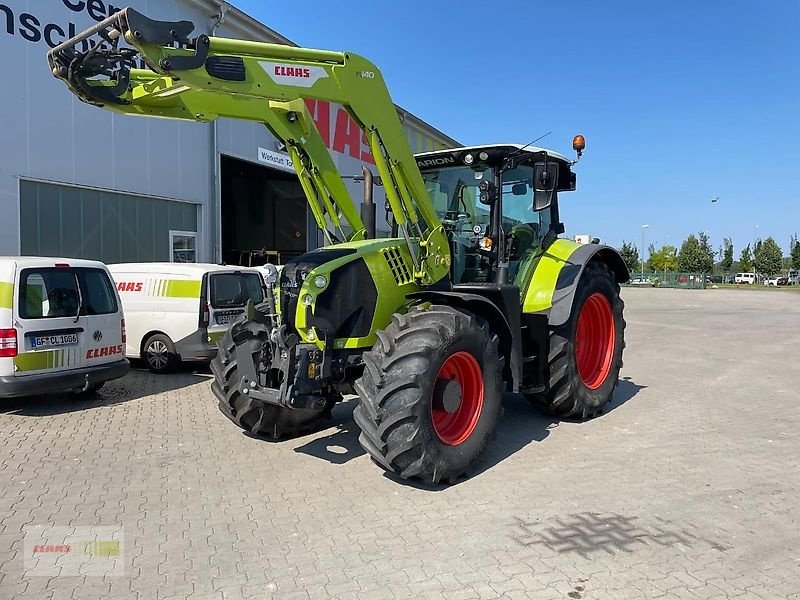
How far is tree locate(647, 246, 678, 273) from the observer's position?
7925cm

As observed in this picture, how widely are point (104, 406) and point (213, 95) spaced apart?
14.6ft

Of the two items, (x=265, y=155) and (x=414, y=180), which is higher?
(x=265, y=155)

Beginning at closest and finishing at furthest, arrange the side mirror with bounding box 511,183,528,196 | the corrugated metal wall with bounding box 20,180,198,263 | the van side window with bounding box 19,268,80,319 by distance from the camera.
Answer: the side mirror with bounding box 511,183,528,196 < the van side window with bounding box 19,268,80,319 < the corrugated metal wall with bounding box 20,180,198,263

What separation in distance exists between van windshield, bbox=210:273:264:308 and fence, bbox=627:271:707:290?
2135 inches

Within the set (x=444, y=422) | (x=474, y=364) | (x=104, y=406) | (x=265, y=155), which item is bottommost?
(x=104, y=406)

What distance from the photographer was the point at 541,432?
250 inches

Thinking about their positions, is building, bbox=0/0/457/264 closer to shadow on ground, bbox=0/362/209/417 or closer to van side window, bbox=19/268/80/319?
van side window, bbox=19/268/80/319

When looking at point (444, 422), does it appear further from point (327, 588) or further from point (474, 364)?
point (327, 588)

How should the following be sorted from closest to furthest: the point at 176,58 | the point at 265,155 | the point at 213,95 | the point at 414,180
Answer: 1. the point at 176,58
2. the point at 213,95
3. the point at 414,180
4. the point at 265,155

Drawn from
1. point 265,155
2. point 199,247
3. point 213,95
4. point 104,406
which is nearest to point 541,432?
point 213,95

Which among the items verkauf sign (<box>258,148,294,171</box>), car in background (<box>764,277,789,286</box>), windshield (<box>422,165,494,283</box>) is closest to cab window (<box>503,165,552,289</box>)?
windshield (<box>422,165,494,283</box>)

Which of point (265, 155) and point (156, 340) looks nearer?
point (156, 340)

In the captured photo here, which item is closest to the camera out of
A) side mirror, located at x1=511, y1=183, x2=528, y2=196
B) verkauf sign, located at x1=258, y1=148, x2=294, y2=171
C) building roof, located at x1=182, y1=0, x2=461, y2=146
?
side mirror, located at x1=511, y1=183, x2=528, y2=196

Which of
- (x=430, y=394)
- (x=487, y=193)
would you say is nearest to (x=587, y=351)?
(x=487, y=193)
